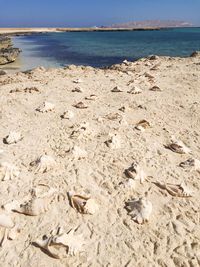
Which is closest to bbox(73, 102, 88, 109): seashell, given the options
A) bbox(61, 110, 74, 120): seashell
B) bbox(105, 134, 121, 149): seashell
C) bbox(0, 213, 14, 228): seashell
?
bbox(61, 110, 74, 120): seashell

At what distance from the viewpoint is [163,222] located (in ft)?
21.3


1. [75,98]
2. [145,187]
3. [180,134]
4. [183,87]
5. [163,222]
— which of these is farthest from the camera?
[183,87]

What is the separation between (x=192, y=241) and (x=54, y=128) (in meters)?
6.35

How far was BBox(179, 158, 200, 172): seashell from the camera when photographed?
8.28m

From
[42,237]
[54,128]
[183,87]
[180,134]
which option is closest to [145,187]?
[42,237]

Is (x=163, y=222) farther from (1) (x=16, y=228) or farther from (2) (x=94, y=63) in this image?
(2) (x=94, y=63)

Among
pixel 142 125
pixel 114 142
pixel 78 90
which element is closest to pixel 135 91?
pixel 78 90

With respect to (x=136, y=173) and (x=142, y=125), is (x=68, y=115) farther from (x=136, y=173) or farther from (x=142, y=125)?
(x=136, y=173)

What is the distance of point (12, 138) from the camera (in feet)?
31.9

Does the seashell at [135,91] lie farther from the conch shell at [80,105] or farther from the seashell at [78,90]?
the conch shell at [80,105]

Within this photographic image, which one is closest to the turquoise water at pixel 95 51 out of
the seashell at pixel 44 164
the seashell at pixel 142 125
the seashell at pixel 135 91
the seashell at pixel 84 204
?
the seashell at pixel 135 91

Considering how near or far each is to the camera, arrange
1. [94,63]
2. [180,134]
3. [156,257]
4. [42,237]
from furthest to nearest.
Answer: [94,63], [180,134], [42,237], [156,257]

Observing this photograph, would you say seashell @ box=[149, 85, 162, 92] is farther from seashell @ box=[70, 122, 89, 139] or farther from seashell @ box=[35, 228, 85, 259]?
seashell @ box=[35, 228, 85, 259]

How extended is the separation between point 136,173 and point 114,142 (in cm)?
183
